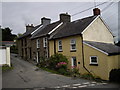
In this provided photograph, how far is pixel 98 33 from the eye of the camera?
826 inches

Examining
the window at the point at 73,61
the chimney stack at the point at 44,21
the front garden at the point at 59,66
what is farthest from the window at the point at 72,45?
the chimney stack at the point at 44,21

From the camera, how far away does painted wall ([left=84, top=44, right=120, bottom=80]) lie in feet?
48.6

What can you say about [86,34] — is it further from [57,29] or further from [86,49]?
[57,29]

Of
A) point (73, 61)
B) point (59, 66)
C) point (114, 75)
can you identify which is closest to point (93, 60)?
point (114, 75)

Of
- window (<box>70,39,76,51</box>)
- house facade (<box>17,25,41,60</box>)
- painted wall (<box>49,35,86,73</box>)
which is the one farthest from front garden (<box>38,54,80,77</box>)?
house facade (<box>17,25,41,60</box>)

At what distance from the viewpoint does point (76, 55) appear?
18.8m

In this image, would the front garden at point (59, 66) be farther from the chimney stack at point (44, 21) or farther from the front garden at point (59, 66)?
the chimney stack at point (44, 21)

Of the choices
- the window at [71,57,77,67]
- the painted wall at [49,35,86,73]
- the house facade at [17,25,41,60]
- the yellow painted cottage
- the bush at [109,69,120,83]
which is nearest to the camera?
the bush at [109,69,120,83]

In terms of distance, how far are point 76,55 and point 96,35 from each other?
479cm

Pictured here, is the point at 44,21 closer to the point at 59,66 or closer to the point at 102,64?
the point at 59,66

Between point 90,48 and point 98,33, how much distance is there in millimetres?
5260

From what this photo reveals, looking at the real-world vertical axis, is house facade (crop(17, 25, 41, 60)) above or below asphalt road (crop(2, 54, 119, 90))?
above

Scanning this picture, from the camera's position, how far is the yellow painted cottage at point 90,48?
15.3 meters

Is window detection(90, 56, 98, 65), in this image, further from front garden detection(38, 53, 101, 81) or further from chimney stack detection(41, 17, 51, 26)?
chimney stack detection(41, 17, 51, 26)
